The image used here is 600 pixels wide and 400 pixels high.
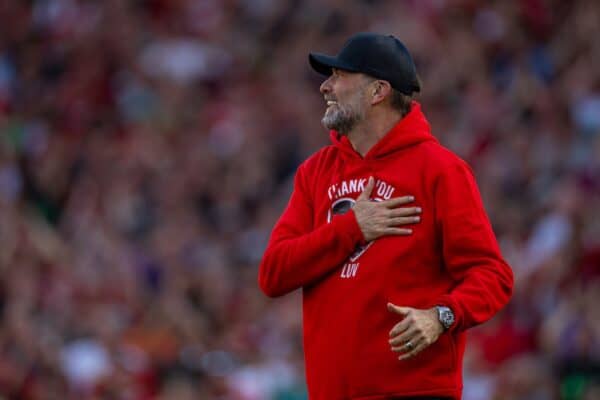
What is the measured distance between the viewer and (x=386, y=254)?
16.6 ft

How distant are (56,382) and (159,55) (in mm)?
4758

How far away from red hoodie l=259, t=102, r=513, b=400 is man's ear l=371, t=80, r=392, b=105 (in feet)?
0.38

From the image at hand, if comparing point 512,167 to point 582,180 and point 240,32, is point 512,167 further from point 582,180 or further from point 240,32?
point 240,32

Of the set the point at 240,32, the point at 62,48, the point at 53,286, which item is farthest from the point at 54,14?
the point at 53,286

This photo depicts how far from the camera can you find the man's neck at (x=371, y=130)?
5.25 m

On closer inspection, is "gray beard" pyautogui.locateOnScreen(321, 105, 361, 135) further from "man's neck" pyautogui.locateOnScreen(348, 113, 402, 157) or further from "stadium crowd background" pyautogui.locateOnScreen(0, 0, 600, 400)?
"stadium crowd background" pyautogui.locateOnScreen(0, 0, 600, 400)

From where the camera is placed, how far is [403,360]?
4.99m

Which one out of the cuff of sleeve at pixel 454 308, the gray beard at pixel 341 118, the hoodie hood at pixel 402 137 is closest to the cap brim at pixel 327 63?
the gray beard at pixel 341 118

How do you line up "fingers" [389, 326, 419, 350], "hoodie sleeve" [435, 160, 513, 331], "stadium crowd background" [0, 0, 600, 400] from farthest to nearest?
"stadium crowd background" [0, 0, 600, 400] → "hoodie sleeve" [435, 160, 513, 331] → "fingers" [389, 326, 419, 350]

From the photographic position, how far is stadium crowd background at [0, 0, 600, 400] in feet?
30.2

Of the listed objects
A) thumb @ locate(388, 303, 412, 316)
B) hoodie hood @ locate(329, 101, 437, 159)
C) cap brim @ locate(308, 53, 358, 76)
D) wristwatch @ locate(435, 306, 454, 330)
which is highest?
cap brim @ locate(308, 53, 358, 76)

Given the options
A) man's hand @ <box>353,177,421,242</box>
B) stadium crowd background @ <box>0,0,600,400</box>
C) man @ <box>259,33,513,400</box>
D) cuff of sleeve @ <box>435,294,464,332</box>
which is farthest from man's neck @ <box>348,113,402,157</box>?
stadium crowd background @ <box>0,0,600,400</box>

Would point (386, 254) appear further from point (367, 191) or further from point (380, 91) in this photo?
point (380, 91)

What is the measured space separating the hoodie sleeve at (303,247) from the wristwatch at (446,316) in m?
0.40
